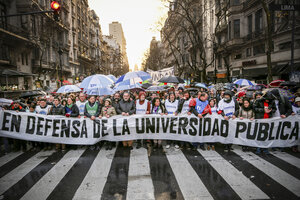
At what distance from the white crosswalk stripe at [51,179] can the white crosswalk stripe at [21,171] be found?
609 millimetres

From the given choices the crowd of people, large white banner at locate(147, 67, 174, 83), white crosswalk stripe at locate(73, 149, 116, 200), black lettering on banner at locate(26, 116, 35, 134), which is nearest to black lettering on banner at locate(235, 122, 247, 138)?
the crowd of people

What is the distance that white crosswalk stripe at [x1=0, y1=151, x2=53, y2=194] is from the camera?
4.27 meters

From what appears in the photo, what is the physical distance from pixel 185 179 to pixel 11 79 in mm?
26451

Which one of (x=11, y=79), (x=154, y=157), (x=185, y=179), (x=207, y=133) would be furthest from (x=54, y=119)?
(x=11, y=79)

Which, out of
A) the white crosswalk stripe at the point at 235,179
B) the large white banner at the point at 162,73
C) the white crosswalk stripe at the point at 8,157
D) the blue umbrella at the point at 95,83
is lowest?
the white crosswalk stripe at the point at 235,179

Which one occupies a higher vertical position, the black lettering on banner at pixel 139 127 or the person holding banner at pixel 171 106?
the person holding banner at pixel 171 106

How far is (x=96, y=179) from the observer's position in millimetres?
4406

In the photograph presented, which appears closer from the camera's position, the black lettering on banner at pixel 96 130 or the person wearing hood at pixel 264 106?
the person wearing hood at pixel 264 106

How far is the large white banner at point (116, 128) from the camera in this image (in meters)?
6.33

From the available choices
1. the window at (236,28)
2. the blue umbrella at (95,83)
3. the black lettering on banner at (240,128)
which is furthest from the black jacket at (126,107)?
the window at (236,28)

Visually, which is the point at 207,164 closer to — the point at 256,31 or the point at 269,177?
the point at 269,177

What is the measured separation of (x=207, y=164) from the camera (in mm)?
5148

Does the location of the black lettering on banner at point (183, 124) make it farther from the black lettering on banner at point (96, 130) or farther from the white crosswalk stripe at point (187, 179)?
the black lettering on banner at point (96, 130)

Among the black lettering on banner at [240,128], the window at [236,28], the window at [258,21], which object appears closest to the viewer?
the black lettering on banner at [240,128]
